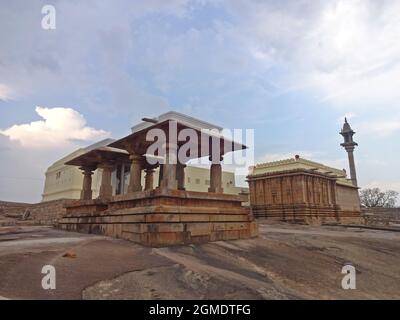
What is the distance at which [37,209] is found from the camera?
85.6 ft

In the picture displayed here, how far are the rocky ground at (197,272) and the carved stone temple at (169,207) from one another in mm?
501

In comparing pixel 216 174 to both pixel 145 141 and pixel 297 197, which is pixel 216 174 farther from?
pixel 297 197

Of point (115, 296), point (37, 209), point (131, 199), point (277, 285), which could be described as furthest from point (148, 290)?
point (37, 209)

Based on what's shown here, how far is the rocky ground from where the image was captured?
3700 mm

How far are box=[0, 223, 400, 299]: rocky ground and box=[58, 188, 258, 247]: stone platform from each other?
0.40 metres

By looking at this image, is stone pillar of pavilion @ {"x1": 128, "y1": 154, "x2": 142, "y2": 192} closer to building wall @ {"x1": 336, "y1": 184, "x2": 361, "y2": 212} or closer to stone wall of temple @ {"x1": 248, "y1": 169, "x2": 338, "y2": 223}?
stone wall of temple @ {"x1": 248, "y1": 169, "x2": 338, "y2": 223}

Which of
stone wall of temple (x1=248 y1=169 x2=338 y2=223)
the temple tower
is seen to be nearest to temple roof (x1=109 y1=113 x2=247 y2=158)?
stone wall of temple (x1=248 y1=169 x2=338 y2=223)

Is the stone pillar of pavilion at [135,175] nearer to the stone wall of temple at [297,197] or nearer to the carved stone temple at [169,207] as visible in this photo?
the carved stone temple at [169,207]

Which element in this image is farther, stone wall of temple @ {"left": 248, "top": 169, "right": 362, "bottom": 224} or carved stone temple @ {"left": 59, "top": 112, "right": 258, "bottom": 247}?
stone wall of temple @ {"left": 248, "top": 169, "right": 362, "bottom": 224}

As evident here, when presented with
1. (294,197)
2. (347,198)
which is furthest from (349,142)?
(294,197)

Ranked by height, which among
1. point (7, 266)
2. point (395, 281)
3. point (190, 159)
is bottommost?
point (395, 281)

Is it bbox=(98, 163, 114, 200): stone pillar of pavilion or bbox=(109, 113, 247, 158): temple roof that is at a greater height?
bbox=(109, 113, 247, 158): temple roof
